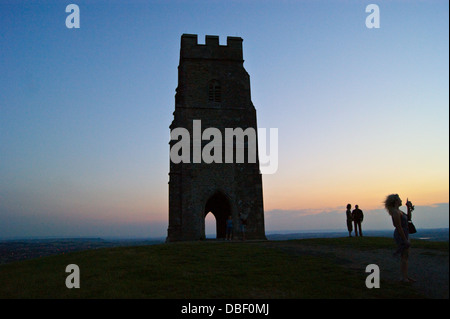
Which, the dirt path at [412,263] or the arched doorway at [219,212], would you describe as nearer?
the dirt path at [412,263]

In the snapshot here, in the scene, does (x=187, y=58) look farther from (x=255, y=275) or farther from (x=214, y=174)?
(x=255, y=275)

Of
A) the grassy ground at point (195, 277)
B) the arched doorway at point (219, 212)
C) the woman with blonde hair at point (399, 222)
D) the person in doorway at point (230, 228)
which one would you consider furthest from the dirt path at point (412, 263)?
the arched doorway at point (219, 212)

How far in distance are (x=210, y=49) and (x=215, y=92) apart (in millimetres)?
3740

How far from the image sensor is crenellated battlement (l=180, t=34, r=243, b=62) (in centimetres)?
2814

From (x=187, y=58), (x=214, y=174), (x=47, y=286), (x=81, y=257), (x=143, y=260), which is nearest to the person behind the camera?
(x=47, y=286)

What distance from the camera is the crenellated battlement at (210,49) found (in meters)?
28.1

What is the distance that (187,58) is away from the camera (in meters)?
27.9

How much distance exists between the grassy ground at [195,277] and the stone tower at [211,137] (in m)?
10.9

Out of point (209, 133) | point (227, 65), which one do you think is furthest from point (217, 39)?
point (209, 133)

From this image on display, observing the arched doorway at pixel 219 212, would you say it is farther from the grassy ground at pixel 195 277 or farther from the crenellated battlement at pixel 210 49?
the grassy ground at pixel 195 277

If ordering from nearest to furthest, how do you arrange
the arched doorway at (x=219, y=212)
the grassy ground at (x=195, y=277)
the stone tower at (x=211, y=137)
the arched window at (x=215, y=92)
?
1. the grassy ground at (x=195, y=277)
2. the stone tower at (x=211, y=137)
3. the arched window at (x=215, y=92)
4. the arched doorway at (x=219, y=212)

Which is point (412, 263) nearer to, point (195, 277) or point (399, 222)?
point (399, 222)

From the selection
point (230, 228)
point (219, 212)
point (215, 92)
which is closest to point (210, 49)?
point (215, 92)
